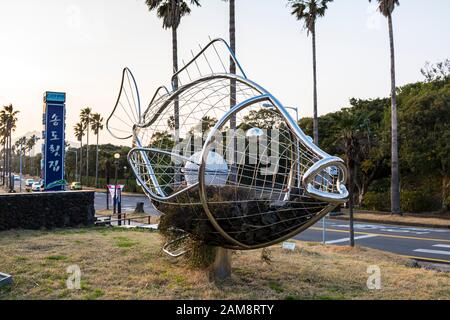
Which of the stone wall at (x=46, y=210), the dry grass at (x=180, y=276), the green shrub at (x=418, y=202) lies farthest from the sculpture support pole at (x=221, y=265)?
the green shrub at (x=418, y=202)

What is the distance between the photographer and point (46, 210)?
15516 mm

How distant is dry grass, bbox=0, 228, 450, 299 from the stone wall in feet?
9.34

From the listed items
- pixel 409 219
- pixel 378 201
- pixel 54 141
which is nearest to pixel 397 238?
pixel 409 219

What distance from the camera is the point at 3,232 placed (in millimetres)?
13984

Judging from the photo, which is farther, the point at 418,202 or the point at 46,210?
the point at 418,202

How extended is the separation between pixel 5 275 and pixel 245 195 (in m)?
4.38

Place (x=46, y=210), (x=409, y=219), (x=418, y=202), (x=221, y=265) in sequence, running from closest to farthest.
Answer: (x=221, y=265)
(x=46, y=210)
(x=409, y=219)
(x=418, y=202)

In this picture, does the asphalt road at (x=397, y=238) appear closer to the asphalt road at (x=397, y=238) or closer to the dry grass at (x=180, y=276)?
the asphalt road at (x=397, y=238)

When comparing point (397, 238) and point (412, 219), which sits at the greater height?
point (412, 219)

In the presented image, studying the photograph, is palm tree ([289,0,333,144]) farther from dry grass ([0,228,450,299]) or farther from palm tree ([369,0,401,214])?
dry grass ([0,228,450,299])

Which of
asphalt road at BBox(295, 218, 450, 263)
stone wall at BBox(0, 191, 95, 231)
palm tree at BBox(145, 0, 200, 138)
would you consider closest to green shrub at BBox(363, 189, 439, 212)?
asphalt road at BBox(295, 218, 450, 263)

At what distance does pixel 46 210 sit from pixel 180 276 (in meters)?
9.09

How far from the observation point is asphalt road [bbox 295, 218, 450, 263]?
14.2 m

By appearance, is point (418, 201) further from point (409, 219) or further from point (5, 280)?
point (5, 280)
